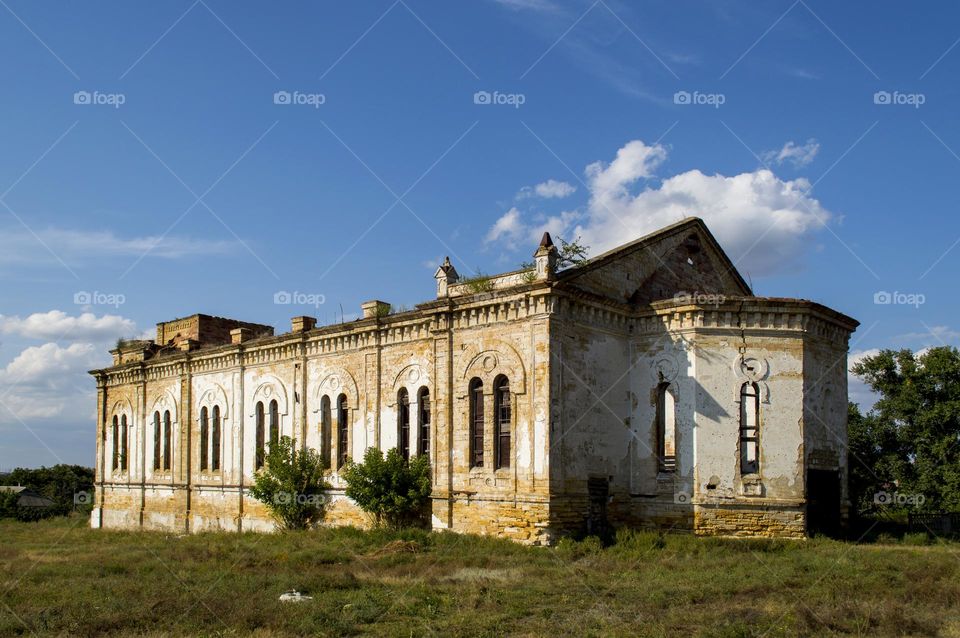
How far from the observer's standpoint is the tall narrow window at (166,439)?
33.0 metres

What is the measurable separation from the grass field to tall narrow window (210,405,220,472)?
8461 mm

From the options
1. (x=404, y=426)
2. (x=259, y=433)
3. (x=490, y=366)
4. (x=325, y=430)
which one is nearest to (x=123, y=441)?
(x=259, y=433)

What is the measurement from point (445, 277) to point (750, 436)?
8.92 m

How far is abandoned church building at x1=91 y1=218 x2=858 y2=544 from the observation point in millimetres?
20266

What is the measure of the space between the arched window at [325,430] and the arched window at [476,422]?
20.8 ft

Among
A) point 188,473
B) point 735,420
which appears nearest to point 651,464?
point 735,420

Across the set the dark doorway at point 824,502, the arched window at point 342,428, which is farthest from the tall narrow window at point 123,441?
the dark doorway at point 824,502

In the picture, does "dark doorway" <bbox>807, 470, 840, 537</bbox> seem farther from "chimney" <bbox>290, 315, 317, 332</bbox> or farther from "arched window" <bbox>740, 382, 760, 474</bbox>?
"chimney" <bbox>290, 315, 317, 332</bbox>

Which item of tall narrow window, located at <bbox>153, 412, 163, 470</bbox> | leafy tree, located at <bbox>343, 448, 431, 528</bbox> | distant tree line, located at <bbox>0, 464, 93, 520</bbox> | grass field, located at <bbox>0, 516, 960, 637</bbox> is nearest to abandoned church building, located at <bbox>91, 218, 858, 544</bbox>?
leafy tree, located at <bbox>343, 448, 431, 528</bbox>

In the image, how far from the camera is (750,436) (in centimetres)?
2103

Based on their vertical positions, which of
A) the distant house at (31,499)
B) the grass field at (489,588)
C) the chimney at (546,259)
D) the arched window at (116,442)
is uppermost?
the chimney at (546,259)

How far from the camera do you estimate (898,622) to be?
38.8 feet

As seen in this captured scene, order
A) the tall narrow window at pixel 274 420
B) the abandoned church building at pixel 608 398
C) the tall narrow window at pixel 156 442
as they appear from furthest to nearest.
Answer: the tall narrow window at pixel 156 442
the tall narrow window at pixel 274 420
the abandoned church building at pixel 608 398

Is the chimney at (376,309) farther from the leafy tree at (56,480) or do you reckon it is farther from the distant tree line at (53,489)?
the leafy tree at (56,480)
